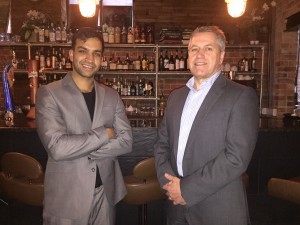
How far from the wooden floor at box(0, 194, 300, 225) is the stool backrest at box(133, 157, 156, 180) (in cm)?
73

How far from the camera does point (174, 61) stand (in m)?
5.35

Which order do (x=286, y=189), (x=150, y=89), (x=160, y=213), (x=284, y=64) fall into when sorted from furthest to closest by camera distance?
(x=150, y=89)
(x=284, y=64)
(x=160, y=213)
(x=286, y=189)

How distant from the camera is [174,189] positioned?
4.94 feet

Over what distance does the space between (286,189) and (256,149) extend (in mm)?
824

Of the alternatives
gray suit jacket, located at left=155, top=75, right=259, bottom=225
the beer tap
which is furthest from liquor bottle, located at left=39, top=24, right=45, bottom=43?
gray suit jacket, located at left=155, top=75, right=259, bottom=225

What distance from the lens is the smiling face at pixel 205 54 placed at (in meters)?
1.53

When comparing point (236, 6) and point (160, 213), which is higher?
point (236, 6)

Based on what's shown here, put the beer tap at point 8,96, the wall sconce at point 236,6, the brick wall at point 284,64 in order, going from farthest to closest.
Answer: the brick wall at point 284,64
the wall sconce at point 236,6
the beer tap at point 8,96

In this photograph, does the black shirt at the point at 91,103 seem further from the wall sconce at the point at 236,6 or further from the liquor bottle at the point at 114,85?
the liquor bottle at the point at 114,85

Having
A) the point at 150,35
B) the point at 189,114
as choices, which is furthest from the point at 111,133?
the point at 150,35

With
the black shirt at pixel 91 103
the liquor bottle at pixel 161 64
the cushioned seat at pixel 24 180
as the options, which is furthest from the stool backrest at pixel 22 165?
the liquor bottle at pixel 161 64

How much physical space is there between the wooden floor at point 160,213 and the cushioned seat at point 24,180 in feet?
2.11

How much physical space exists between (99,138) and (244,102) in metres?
0.76

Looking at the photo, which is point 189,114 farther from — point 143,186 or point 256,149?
point 256,149
